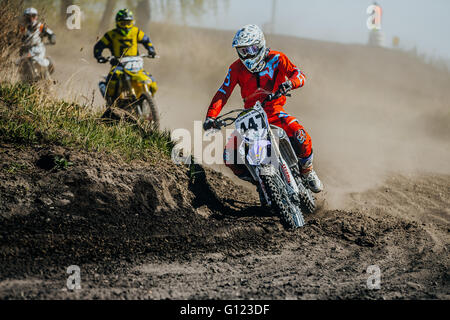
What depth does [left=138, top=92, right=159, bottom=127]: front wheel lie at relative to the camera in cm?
827

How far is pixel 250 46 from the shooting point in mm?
5676

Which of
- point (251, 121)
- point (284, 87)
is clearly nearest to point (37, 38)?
point (251, 121)

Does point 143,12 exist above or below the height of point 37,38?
above

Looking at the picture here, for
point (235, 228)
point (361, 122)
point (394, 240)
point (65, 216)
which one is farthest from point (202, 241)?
point (361, 122)

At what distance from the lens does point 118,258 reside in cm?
454

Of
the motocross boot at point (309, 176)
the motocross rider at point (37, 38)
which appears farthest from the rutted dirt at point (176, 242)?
the motocross rider at point (37, 38)

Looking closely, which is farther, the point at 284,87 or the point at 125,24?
the point at 125,24

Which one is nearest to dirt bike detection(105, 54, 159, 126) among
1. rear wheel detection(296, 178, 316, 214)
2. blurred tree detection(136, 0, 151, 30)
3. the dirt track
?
the dirt track

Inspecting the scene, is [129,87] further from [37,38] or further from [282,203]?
[282,203]

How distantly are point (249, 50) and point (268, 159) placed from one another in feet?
4.35

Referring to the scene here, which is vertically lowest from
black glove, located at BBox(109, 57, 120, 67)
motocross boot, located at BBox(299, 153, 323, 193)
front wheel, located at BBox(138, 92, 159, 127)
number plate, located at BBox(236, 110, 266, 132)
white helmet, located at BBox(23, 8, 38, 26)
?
motocross boot, located at BBox(299, 153, 323, 193)

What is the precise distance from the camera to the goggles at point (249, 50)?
5.70 m

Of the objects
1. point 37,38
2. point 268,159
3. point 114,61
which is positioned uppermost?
point 37,38

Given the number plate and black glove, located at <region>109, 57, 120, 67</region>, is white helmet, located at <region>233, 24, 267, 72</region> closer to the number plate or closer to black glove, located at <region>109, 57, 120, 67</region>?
the number plate
